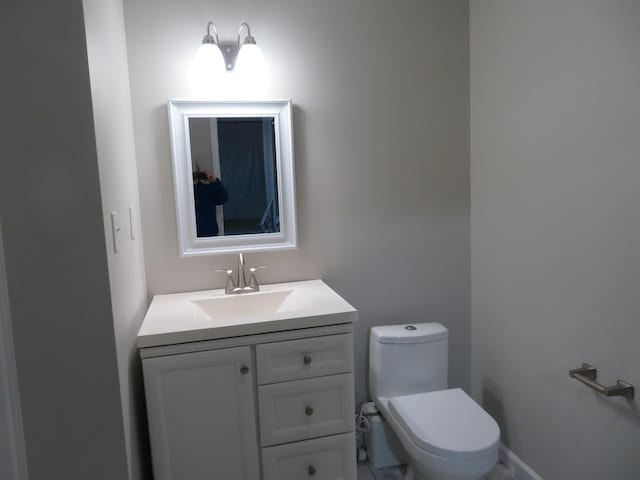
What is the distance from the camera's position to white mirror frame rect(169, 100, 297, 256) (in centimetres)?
184

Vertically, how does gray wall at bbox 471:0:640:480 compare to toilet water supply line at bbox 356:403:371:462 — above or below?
above

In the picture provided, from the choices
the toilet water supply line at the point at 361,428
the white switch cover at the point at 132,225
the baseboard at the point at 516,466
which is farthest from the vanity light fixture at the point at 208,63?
the baseboard at the point at 516,466

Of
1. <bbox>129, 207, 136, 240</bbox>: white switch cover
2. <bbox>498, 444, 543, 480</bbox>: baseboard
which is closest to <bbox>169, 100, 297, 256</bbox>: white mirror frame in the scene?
<bbox>129, 207, 136, 240</bbox>: white switch cover

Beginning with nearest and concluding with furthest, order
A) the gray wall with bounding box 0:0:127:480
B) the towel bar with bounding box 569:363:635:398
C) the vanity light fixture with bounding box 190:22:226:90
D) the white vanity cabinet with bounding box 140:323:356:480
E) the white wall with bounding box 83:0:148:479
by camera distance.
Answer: the gray wall with bounding box 0:0:127:480 < the white wall with bounding box 83:0:148:479 < the towel bar with bounding box 569:363:635:398 < the white vanity cabinet with bounding box 140:323:356:480 < the vanity light fixture with bounding box 190:22:226:90

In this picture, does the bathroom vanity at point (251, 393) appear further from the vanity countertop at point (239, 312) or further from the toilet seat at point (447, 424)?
the toilet seat at point (447, 424)

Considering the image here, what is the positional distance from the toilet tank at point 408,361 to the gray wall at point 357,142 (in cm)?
19

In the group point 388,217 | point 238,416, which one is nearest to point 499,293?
point 388,217

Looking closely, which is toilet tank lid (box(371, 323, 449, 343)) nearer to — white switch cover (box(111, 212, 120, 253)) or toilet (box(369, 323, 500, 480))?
toilet (box(369, 323, 500, 480))

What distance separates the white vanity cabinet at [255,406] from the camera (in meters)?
1.46

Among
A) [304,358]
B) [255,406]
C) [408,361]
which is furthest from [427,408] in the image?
[255,406]

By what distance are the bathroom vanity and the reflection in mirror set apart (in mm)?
468

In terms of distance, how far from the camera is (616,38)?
135 cm

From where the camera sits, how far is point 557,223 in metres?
1.64

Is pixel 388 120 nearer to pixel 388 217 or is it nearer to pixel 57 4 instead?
pixel 388 217
